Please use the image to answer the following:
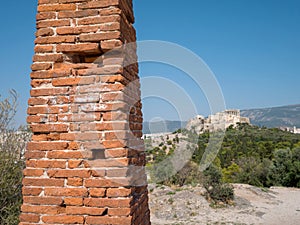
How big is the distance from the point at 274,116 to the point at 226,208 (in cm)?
7210

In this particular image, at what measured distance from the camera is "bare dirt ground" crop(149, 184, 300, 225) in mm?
9922

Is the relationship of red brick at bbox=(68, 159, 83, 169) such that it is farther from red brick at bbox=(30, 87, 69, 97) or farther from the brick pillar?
red brick at bbox=(30, 87, 69, 97)

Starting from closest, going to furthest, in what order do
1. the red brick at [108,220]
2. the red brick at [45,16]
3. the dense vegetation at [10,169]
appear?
the red brick at [108,220]
the red brick at [45,16]
the dense vegetation at [10,169]

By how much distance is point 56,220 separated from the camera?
2.13 metres

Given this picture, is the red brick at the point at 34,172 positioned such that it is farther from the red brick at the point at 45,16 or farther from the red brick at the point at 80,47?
the red brick at the point at 45,16

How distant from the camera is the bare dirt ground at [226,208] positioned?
32.6 feet

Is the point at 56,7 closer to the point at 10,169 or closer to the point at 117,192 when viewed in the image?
the point at 117,192

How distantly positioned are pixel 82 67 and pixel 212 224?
8845 mm

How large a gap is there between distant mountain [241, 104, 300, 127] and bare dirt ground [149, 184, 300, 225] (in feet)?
181

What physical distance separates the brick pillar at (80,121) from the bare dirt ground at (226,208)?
8348 millimetres

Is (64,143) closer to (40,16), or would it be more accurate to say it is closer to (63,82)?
(63,82)

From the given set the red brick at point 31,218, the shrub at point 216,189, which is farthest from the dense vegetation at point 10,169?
the shrub at point 216,189

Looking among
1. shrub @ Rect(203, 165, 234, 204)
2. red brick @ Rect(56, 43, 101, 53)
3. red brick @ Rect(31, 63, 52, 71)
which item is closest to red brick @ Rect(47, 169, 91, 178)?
red brick @ Rect(31, 63, 52, 71)

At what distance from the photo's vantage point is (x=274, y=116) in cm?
7538
